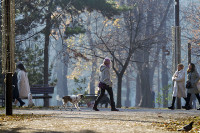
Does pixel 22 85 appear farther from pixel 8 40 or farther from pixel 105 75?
pixel 8 40

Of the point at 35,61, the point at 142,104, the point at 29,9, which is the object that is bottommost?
the point at 142,104

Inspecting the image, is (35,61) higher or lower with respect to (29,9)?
lower

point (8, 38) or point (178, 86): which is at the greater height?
point (8, 38)

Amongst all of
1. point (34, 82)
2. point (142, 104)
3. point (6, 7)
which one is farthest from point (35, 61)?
point (6, 7)

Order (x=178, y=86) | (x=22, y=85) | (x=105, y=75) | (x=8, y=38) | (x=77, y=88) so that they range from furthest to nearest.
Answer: (x=77, y=88) → (x=22, y=85) → (x=178, y=86) → (x=105, y=75) → (x=8, y=38)

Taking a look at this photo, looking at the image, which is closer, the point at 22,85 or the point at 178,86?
the point at 178,86

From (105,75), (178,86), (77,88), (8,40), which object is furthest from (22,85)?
(8,40)

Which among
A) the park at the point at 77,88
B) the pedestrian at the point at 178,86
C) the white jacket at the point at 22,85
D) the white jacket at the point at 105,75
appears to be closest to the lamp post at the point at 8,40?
the park at the point at 77,88

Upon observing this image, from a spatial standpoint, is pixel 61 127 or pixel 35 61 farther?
pixel 35 61

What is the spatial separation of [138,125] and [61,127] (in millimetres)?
1520

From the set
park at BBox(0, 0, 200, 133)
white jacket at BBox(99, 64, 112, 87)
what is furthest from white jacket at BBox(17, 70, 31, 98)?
white jacket at BBox(99, 64, 112, 87)

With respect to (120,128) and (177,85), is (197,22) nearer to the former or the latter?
(177,85)

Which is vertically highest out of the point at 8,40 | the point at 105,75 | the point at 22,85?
the point at 8,40

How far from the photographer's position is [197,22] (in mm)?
35031
